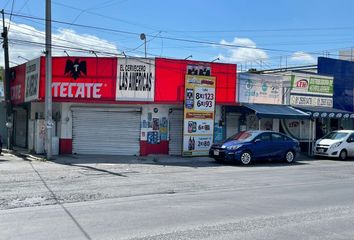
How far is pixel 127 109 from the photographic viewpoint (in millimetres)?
23406

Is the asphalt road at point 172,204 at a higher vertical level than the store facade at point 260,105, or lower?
lower

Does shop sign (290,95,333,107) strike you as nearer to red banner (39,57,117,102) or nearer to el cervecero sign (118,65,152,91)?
el cervecero sign (118,65,152,91)

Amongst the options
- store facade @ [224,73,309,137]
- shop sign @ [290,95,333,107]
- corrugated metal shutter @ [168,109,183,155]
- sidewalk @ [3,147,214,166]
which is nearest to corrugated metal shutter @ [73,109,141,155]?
sidewalk @ [3,147,214,166]

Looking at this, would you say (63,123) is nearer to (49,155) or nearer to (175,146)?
(49,155)

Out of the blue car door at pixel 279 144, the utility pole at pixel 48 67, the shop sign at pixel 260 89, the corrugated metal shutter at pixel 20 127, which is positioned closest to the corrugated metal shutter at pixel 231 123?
the shop sign at pixel 260 89

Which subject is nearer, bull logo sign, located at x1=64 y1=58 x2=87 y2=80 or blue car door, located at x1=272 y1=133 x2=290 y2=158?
blue car door, located at x1=272 y1=133 x2=290 y2=158

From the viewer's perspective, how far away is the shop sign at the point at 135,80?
22906mm

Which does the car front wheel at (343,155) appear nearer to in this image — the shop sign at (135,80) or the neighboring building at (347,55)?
the shop sign at (135,80)

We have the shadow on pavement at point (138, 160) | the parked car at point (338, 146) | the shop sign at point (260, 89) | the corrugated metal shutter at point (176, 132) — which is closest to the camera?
the shadow on pavement at point (138, 160)

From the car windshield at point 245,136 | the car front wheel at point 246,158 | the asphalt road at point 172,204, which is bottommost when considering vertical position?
the asphalt road at point 172,204

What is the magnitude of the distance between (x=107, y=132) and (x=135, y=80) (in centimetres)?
304

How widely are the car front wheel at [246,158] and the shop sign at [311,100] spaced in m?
9.21

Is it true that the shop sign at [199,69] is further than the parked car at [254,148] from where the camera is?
Yes

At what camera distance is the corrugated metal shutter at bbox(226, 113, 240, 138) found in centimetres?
2598
